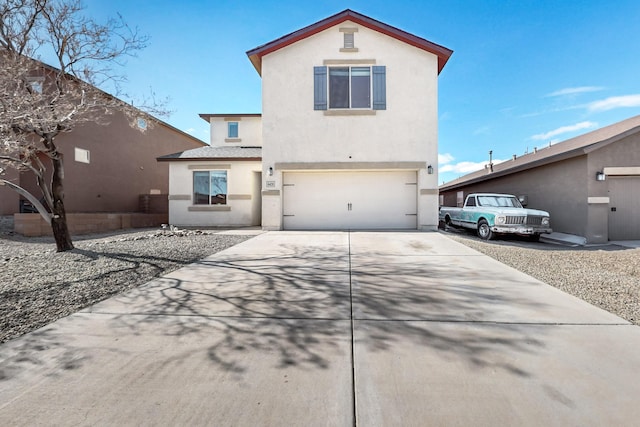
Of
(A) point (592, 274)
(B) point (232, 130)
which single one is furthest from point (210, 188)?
(A) point (592, 274)

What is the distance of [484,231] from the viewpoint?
11.7m

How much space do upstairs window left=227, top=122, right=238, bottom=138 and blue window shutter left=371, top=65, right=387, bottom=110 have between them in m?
9.32

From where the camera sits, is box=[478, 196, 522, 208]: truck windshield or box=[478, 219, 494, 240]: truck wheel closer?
box=[478, 219, 494, 240]: truck wheel

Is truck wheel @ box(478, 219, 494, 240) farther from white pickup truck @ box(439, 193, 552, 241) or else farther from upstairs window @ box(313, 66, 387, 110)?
upstairs window @ box(313, 66, 387, 110)

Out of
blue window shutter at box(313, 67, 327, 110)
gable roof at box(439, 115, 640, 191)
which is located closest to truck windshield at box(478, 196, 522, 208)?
gable roof at box(439, 115, 640, 191)

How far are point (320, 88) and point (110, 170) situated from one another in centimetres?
1332

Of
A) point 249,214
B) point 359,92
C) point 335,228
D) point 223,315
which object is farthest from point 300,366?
point 249,214

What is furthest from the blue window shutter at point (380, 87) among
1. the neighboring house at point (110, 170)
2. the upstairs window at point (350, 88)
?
the neighboring house at point (110, 170)

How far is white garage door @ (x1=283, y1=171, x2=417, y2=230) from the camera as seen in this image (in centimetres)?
1167

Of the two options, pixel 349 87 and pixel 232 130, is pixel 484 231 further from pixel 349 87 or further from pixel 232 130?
pixel 232 130

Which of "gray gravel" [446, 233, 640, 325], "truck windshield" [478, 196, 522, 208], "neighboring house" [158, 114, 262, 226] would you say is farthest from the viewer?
"neighboring house" [158, 114, 262, 226]

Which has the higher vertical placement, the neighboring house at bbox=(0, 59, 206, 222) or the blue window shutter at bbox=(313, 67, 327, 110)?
the blue window shutter at bbox=(313, 67, 327, 110)

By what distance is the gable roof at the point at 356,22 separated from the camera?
11117 millimetres

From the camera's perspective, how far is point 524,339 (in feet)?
9.59
